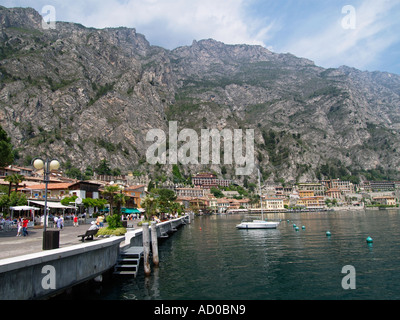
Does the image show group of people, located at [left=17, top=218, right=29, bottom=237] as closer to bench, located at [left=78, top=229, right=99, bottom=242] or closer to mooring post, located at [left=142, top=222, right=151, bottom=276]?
bench, located at [left=78, top=229, right=99, bottom=242]

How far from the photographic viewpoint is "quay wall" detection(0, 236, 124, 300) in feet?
28.3

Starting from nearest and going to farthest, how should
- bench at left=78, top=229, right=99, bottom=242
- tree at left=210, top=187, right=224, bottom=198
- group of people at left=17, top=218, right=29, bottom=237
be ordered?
bench at left=78, top=229, right=99, bottom=242, group of people at left=17, top=218, right=29, bottom=237, tree at left=210, top=187, right=224, bottom=198

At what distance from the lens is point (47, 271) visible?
409 inches

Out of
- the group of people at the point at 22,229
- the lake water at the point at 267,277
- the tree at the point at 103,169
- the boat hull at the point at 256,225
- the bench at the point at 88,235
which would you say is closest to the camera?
the lake water at the point at 267,277

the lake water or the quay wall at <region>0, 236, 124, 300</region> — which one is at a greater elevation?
the quay wall at <region>0, 236, 124, 300</region>

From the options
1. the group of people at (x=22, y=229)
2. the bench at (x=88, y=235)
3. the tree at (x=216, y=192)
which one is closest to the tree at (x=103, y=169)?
the tree at (x=216, y=192)

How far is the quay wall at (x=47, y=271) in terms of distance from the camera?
8623 millimetres

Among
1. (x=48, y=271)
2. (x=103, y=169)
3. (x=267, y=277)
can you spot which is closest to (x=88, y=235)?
(x=48, y=271)

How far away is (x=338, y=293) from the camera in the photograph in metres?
14.2

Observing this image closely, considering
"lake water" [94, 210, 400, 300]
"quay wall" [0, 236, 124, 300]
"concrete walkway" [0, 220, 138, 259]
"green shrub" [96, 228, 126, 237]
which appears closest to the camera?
"quay wall" [0, 236, 124, 300]

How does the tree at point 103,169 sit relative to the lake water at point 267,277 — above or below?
above

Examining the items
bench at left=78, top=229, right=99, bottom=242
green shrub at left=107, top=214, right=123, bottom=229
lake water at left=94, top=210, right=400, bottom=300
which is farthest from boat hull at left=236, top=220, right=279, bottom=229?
bench at left=78, top=229, right=99, bottom=242

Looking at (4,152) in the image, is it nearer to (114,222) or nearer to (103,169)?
(114,222)

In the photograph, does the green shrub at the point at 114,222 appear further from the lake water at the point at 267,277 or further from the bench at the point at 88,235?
the lake water at the point at 267,277
